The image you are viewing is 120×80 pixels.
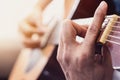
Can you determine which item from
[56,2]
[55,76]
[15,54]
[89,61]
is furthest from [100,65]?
[15,54]

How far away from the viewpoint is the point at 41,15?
48.6 inches

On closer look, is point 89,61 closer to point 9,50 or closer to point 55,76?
point 55,76

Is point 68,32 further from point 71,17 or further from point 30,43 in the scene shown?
point 30,43

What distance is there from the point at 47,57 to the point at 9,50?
0.41m

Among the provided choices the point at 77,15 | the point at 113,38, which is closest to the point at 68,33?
the point at 113,38

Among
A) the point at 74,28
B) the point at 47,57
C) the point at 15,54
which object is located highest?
the point at 74,28

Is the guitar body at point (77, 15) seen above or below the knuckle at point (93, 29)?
below

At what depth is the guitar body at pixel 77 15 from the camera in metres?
0.83

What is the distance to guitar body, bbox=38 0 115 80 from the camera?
32.8 inches

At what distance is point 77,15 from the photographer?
885 millimetres

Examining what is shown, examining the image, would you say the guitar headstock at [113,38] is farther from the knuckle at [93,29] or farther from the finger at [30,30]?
the finger at [30,30]

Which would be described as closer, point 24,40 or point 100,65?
point 100,65

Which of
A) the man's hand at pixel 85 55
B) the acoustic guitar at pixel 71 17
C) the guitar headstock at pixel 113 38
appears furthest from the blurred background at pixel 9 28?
the guitar headstock at pixel 113 38

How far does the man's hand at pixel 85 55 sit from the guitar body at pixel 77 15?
0.17m
